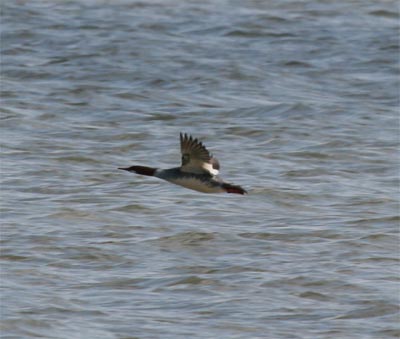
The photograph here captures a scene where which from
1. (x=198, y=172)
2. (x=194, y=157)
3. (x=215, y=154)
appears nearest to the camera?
(x=194, y=157)

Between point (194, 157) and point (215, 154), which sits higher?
point (194, 157)

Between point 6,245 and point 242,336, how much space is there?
99.9 inches

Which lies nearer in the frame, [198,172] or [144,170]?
[198,172]

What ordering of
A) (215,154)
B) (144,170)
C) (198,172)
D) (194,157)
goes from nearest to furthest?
(194,157), (198,172), (144,170), (215,154)

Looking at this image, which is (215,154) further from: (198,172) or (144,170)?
(198,172)

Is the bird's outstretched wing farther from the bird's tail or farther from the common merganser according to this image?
the bird's tail

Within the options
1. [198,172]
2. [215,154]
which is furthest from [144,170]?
[215,154]

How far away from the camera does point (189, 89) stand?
16.5 m

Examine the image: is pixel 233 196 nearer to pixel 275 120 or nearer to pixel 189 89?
pixel 275 120

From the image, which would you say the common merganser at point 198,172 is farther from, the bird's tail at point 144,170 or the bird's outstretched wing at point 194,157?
the bird's tail at point 144,170

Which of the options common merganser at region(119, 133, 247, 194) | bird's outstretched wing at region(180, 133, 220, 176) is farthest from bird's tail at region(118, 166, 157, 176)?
bird's outstretched wing at region(180, 133, 220, 176)

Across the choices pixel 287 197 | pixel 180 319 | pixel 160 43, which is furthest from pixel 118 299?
pixel 160 43

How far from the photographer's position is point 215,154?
1351 cm

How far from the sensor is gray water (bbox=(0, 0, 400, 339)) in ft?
29.5
